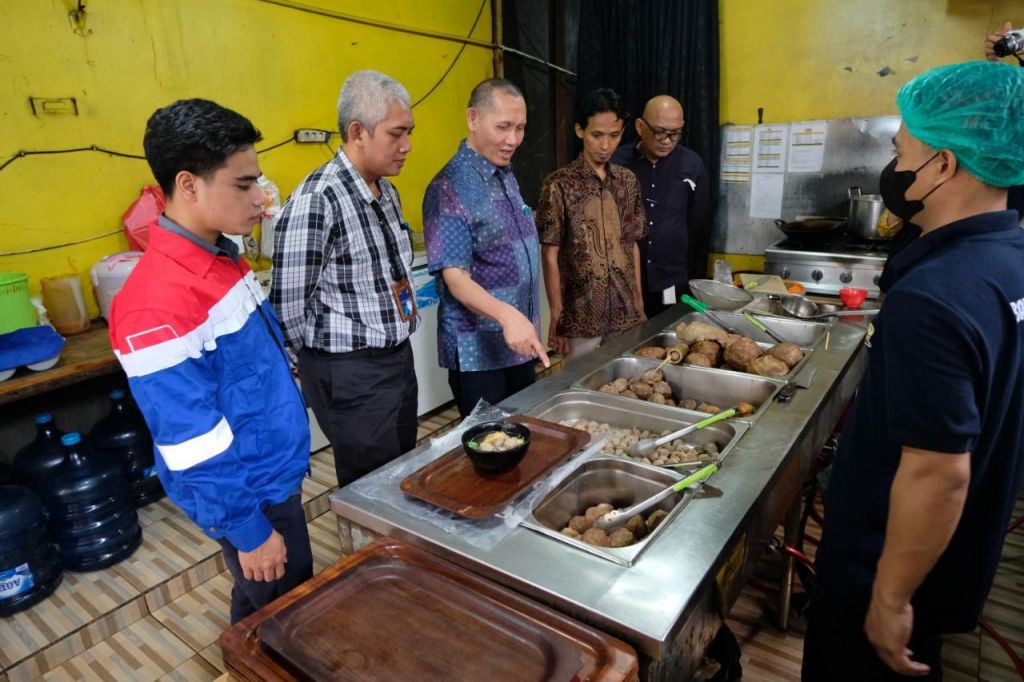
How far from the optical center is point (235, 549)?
1.37 meters

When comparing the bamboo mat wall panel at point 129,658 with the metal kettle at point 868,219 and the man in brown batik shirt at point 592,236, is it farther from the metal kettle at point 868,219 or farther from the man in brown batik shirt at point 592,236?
the metal kettle at point 868,219

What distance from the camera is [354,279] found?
1.77 meters

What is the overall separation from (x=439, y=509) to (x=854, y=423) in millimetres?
797

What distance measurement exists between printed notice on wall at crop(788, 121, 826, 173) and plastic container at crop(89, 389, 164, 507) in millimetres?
3962

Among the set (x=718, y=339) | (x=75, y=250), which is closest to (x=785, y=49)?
(x=718, y=339)

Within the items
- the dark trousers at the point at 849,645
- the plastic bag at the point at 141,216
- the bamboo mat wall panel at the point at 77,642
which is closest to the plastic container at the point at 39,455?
the bamboo mat wall panel at the point at 77,642

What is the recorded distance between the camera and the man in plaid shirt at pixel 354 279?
5.57 ft

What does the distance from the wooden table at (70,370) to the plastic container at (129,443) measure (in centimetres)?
32

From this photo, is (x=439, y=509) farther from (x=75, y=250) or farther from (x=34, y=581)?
(x=75, y=250)

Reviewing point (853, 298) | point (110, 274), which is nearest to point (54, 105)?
point (110, 274)

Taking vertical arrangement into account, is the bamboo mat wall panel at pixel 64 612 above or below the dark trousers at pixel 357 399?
below

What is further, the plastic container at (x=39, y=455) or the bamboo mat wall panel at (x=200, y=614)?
the plastic container at (x=39, y=455)

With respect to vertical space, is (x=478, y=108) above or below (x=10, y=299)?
above

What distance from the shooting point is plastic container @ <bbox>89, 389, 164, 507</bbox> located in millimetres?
2594
